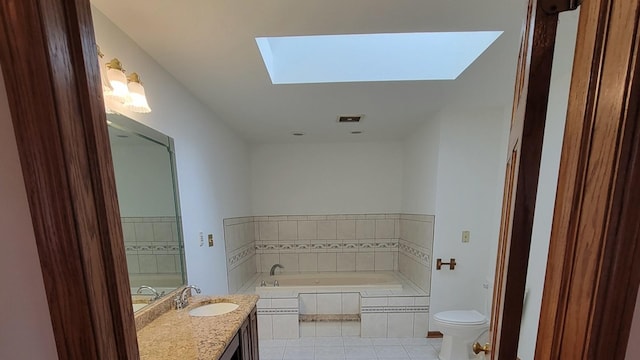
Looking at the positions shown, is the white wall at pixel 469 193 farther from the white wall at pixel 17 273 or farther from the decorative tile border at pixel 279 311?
the white wall at pixel 17 273

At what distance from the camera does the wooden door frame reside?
0.40 m

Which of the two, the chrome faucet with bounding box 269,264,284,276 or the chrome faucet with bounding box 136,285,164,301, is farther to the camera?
the chrome faucet with bounding box 269,264,284,276

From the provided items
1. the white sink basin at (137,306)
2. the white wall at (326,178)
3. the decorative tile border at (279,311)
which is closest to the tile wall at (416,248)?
the white wall at (326,178)

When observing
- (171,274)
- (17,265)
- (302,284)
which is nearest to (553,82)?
(17,265)

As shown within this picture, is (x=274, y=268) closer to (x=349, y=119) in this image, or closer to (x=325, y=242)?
(x=325, y=242)

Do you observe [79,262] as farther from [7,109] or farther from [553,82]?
[553,82]

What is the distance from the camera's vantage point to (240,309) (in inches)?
61.3

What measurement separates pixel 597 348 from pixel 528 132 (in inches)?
16.9

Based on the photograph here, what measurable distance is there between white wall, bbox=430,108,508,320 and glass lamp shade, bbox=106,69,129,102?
2.55 m

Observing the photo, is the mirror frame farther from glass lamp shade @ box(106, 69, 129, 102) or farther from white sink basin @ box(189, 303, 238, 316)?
white sink basin @ box(189, 303, 238, 316)

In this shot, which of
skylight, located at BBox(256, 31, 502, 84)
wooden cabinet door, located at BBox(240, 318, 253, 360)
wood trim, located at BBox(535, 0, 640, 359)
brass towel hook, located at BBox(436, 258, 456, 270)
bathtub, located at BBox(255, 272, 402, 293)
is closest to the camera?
wood trim, located at BBox(535, 0, 640, 359)

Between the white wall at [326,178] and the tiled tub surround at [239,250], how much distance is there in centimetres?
43

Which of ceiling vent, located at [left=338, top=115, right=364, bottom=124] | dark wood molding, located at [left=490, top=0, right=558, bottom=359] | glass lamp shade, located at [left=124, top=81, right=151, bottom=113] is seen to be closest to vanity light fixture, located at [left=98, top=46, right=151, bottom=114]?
glass lamp shade, located at [left=124, top=81, right=151, bottom=113]

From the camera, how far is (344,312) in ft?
9.68
